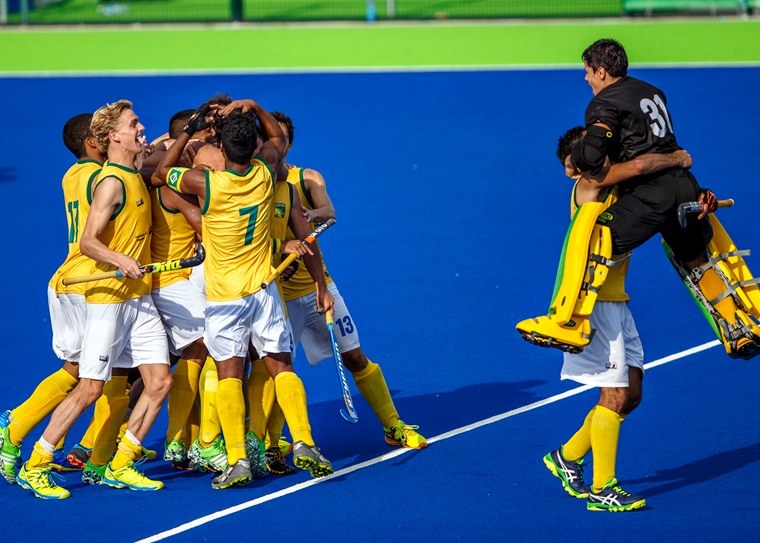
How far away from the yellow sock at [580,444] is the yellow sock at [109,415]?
2.67 meters

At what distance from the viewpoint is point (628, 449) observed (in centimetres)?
841

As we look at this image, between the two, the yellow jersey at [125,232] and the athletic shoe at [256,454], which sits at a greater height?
the yellow jersey at [125,232]

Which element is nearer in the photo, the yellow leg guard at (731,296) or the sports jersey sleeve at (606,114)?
the sports jersey sleeve at (606,114)

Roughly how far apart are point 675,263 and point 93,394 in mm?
3516

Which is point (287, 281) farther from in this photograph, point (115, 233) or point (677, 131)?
point (677, 131)

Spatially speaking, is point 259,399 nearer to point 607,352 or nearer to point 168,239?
point 168,239

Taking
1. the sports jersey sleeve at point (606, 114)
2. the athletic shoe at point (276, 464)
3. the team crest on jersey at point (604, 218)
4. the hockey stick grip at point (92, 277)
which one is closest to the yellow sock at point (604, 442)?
the team crest on jersey at point (604, 218)

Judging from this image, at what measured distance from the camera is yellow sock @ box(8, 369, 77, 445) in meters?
7.87

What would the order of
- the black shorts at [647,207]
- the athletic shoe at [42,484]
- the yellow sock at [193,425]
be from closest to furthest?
1. the black shorts at [647,207]
2. the athletic shoe at [42,484]
3. the yellow sock at [193,425]

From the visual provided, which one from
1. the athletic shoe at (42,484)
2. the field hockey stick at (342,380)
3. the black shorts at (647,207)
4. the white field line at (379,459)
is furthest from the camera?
the field hockey stick at (342,380)

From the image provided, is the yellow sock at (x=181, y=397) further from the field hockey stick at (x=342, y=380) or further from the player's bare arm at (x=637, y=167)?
the player's bare arm at (x=637, y=167)

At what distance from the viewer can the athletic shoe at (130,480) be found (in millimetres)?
7812

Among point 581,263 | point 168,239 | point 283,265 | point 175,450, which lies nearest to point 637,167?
point 581,263

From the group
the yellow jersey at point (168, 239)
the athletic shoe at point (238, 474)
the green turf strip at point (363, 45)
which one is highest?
the green turf strip at point (363, 45)
